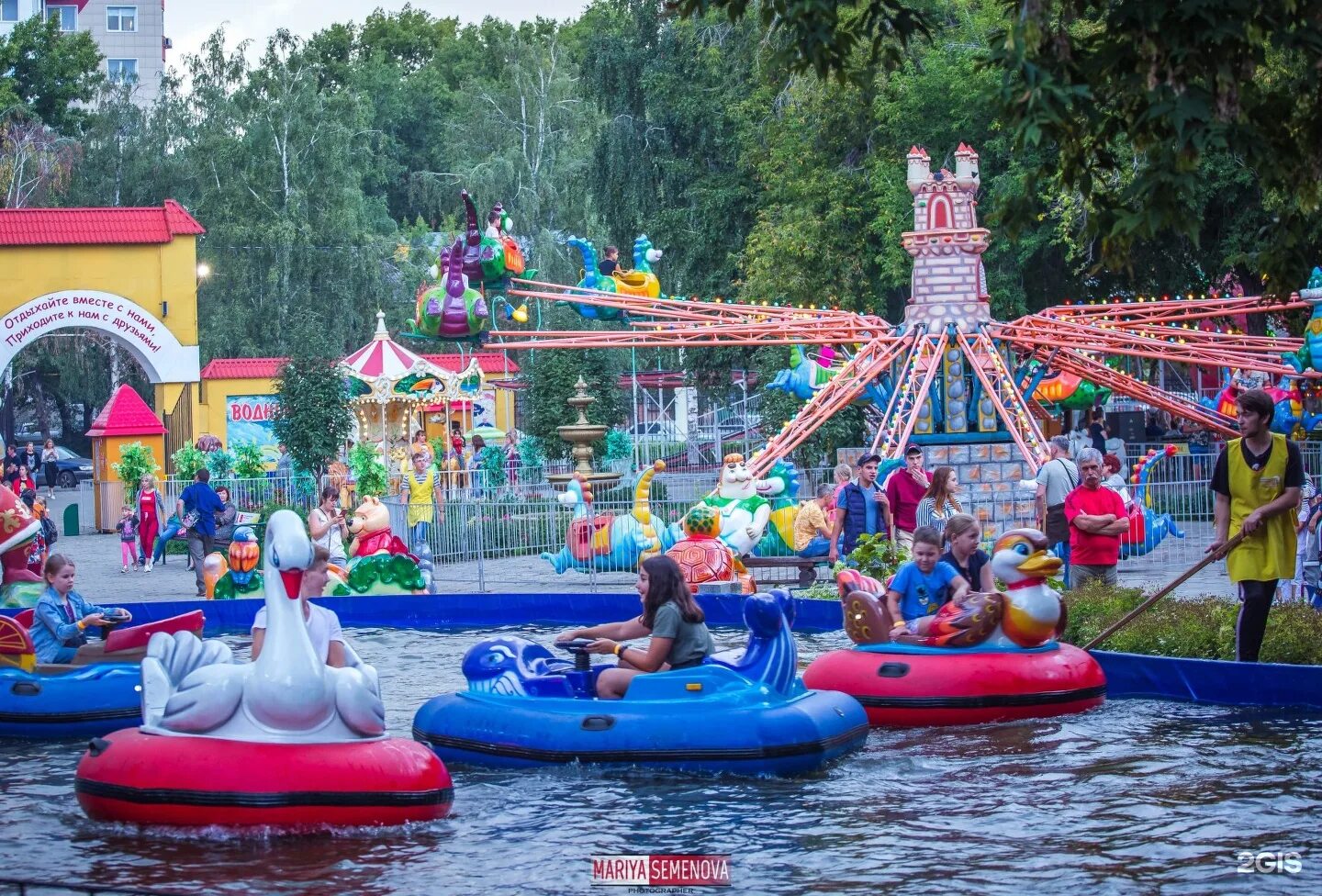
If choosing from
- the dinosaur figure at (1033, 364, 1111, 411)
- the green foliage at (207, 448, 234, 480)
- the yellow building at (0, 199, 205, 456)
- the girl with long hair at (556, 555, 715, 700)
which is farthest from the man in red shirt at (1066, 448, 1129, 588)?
the yellow building at (0, 199, 205, 456)

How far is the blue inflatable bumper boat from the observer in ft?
30.3

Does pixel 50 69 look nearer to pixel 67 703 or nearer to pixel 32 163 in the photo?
pixel 32 163

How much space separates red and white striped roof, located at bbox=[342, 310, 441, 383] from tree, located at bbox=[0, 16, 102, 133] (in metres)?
21.8

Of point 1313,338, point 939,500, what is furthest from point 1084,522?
point 1313,338

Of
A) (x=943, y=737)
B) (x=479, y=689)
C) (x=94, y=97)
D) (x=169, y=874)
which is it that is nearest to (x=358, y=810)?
(x=169, y=874)

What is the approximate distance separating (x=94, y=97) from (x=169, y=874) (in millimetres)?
50924

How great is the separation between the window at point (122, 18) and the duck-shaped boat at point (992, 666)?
74.1 meters

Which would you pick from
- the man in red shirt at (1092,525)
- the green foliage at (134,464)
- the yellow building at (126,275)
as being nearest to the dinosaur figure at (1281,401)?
the man in red shirt at (1092,525)

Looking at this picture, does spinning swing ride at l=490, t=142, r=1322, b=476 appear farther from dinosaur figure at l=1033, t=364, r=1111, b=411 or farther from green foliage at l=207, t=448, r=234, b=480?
green foliage at l=207, t=448, r=234, b=480

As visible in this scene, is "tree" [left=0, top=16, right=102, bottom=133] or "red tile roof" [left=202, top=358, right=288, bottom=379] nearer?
"red tile roof" [left=202, top=358, right=288, bottom=379]

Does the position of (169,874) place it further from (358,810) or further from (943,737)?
(943,737)

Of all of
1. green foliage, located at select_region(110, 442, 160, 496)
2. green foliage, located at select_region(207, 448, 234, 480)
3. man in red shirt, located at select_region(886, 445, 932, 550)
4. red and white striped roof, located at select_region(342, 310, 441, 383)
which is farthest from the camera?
red and white striped roof, located at select_region(342, 310, 441, 383)

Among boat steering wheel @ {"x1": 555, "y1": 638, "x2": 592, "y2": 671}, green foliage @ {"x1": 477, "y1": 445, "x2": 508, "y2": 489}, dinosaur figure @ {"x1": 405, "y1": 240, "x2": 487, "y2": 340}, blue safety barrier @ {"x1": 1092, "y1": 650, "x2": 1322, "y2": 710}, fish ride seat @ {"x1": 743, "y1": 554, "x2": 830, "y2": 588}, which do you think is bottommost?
blue safety barrier @ {"x1": 1092, "y1": 650, "x2": 1322, "y2": 710}

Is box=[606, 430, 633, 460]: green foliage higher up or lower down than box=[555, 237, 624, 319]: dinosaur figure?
lower down
